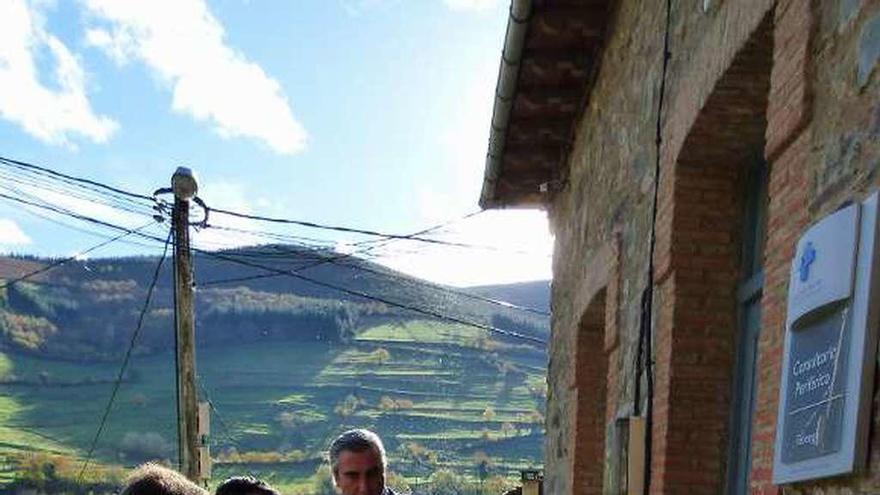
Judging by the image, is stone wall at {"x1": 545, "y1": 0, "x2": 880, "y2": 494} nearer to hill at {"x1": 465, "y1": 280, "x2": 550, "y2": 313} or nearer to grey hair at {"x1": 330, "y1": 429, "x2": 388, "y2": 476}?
grey hair at {"x1": 330, "y1": 429, "x2": 388, "y2": 476}

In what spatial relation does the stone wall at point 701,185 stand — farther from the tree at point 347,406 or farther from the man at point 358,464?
the tree at point 347,406

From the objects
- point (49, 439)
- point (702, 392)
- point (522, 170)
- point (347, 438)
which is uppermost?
point (522, 170)

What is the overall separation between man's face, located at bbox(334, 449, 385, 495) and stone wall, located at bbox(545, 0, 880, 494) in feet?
3.77

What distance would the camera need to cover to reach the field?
5525cm

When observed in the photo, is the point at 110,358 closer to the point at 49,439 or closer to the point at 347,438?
the point at 49,439

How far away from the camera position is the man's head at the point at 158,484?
2309mm

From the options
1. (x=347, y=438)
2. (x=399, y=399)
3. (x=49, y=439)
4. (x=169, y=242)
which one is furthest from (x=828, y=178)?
(x=399, y=399)

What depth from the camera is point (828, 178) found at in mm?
2506

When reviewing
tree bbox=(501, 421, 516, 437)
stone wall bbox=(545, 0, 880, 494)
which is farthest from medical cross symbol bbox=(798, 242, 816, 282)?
tree bbox=(501, 421, 516, 437)

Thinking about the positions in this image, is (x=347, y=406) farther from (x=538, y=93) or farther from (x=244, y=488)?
(x=244, y=488)

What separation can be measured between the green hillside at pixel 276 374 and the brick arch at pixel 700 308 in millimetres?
43889

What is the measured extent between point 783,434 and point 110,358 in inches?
3007

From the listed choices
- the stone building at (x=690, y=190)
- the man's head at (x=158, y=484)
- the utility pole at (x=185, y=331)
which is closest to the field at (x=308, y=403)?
the utility pole at (x=185, y=331)

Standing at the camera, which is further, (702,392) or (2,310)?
(2,310)
